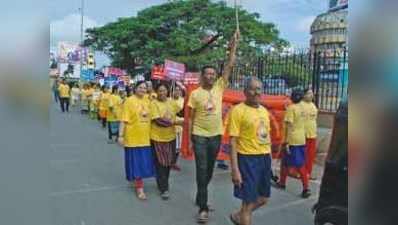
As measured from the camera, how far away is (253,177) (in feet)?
13.9

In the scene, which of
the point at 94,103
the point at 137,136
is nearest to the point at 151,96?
the point at 137,136

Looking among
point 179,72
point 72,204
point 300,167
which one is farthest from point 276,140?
point 179,72

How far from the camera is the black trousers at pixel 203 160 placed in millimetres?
→ 5078

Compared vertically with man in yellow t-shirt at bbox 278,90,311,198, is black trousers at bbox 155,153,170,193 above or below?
below

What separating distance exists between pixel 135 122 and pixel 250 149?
7.15ft

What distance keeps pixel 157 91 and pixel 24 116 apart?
5.16 meters

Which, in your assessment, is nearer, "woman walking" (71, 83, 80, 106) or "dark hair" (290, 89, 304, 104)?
"dark hair" (290, 89, 304, 104)

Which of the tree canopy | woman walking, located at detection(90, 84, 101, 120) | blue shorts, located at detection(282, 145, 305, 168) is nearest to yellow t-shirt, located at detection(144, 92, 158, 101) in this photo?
blue shorts, located at detection(282, 145, 305, 168)

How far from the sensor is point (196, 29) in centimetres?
2448

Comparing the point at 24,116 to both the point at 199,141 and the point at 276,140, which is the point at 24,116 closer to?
the point at 199,141

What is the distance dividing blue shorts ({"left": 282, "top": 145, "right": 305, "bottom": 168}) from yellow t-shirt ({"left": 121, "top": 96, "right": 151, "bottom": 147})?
1.79m

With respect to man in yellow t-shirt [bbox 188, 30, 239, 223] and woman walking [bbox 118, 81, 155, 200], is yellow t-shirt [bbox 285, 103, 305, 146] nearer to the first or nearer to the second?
man in yellow t-shirt [bbox 188, 30, 239, 223]

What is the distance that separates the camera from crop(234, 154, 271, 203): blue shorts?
4238 mm

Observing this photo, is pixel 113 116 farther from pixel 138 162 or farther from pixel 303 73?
pixel 138 162
